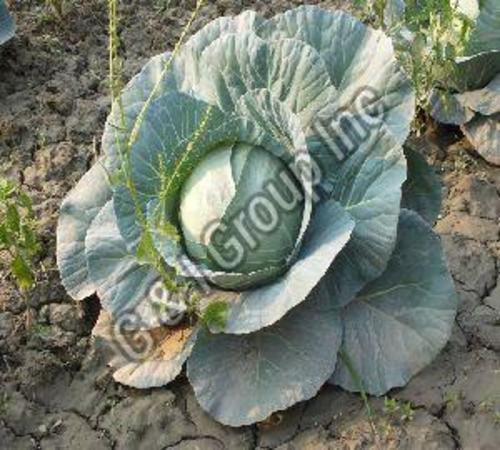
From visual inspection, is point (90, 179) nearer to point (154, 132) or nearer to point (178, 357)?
point (154, 132)

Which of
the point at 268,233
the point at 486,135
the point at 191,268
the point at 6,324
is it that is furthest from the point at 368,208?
the point at 6,324

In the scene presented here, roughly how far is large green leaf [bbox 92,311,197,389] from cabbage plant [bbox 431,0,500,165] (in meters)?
1.29

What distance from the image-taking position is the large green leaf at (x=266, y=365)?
2396 mm

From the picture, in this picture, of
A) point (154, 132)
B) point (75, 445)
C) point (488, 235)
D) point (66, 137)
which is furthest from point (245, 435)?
point (66, 137)

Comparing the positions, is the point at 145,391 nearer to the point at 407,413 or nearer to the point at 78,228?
the point at 78,228

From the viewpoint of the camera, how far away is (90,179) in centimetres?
283

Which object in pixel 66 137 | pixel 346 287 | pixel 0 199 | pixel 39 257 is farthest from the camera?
pixel 66 137

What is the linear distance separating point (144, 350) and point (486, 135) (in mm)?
1430

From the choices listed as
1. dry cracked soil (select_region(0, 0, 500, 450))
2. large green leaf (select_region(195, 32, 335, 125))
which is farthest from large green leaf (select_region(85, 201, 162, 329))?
large green leaf (select_region(195, 32, 335, 125))

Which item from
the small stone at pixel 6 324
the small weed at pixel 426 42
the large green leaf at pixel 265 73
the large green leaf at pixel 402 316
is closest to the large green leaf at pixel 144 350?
the small stone at pixel 6 324

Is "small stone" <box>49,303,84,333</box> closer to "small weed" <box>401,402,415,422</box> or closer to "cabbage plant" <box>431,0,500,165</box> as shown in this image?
"small weed" <box>401,402,415,422</box>

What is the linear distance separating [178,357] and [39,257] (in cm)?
71

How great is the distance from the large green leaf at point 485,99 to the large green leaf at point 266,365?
3.57ft

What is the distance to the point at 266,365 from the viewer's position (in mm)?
2453
